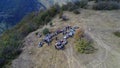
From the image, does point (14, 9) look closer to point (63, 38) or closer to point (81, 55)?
point (63, 38)

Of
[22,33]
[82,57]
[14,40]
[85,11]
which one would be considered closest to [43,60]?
[82,57]

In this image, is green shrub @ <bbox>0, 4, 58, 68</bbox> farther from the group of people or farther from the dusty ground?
the group of people

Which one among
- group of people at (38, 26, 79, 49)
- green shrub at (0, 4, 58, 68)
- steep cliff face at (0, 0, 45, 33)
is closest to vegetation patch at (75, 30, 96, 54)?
group of people at (38, 26, 79, 49)

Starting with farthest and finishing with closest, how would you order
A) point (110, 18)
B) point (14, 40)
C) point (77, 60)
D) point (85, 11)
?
point (85, 11)
point (110, 18)
point (14, 40)
point (77, 60)

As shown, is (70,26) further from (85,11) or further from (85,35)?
(85,11)

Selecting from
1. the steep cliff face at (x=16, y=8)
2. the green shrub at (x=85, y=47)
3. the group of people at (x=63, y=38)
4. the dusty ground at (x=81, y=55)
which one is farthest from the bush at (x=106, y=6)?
the steep cliff face at (x=16, y=8)

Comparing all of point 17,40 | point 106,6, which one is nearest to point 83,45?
point 17,40

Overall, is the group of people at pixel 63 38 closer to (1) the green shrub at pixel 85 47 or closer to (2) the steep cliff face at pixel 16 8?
(1) the green shrub at pixel 85 47
